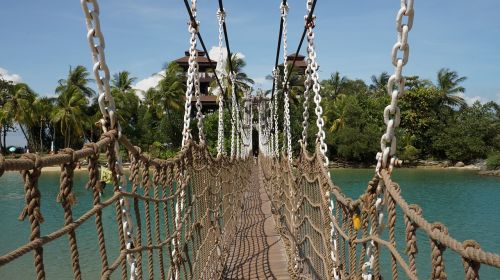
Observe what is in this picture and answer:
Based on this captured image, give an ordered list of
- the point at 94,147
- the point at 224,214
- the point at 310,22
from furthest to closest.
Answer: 1. the point at 224,214
2. the point at 310,22
3. the point at 94,147

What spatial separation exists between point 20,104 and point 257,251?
2100 centimetres

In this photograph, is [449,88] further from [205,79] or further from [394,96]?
[394,96]

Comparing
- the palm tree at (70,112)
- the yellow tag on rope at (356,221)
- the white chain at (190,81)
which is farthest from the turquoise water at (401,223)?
the yellow tag on rope at (356,221)

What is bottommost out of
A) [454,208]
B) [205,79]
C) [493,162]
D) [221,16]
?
[454,208]

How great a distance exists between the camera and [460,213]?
11.6 m

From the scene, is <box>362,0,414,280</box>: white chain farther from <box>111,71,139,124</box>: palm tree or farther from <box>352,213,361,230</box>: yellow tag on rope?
<box>111,71,139,124</box>: palm tree

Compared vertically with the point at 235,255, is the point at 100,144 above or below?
above

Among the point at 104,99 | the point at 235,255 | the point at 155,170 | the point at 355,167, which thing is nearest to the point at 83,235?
the point at 235,255

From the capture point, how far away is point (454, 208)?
12.4 m

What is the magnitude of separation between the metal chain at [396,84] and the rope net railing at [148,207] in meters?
0.69

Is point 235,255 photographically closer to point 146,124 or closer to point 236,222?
point 236,222

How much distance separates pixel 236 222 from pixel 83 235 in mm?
4531

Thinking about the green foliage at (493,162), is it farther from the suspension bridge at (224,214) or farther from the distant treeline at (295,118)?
the suspension bridge at (224,214)

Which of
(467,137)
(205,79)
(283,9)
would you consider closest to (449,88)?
(467,137)
